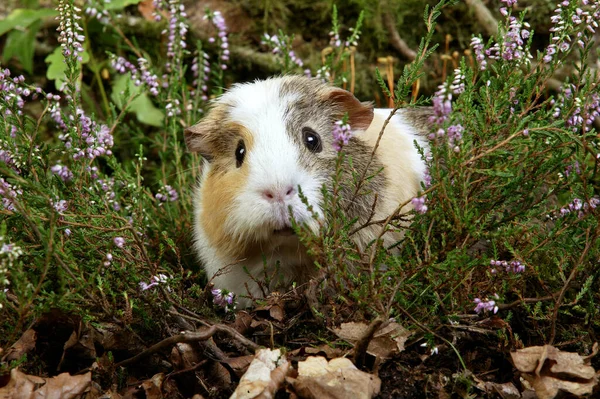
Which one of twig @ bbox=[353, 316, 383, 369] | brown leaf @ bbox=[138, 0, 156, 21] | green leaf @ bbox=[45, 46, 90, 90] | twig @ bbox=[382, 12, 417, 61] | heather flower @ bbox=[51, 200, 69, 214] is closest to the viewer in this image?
twig @ bbox=[353, 316, 383, 369]

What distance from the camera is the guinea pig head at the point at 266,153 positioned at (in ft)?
8.36

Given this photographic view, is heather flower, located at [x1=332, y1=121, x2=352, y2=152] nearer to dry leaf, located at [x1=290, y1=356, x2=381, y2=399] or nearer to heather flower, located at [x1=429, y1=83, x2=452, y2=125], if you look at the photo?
heather flower, located at [x1=429, y1=83, x2=452, y2=125]

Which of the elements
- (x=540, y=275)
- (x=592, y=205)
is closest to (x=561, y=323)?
(x=540, y=275)

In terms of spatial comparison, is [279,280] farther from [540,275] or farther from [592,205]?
[592,205]

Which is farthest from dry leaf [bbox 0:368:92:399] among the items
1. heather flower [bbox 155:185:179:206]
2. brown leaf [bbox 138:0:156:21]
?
brown leaf [bbox 138:0:156:21]

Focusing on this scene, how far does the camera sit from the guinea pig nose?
98.2 inches

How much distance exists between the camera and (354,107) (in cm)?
299

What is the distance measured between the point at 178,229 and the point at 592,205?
2138mm

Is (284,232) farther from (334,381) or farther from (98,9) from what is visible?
(98,9)

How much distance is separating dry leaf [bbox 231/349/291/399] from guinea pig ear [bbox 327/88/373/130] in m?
1.14

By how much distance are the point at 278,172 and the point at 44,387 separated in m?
1.09

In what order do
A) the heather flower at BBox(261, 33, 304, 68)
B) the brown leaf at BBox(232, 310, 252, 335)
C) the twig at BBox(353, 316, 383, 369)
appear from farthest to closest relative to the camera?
the heather flower at BBox(261, 33, 304, 68) < the brown leaf at BBox(232, 310, 252, 335) < the twig at BBox(353, 316, 383, 369)

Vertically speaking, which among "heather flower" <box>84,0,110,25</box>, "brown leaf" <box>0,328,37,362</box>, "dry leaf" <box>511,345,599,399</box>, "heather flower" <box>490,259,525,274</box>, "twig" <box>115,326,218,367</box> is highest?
"heather flower" <box>84,0,110,25</box>

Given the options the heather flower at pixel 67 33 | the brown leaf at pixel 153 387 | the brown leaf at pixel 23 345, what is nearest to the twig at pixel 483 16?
the heather flower at pixel 67 33
